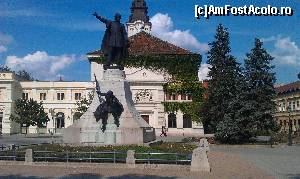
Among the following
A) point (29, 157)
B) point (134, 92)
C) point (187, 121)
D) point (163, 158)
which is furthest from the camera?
point (134, 92)

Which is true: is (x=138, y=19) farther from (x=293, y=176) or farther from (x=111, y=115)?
(x=293, y=176)

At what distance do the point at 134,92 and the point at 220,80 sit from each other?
18590mm

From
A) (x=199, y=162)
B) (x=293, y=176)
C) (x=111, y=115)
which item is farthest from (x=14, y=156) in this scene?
(x=293, y=176)

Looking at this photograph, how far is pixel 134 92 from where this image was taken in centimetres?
5853

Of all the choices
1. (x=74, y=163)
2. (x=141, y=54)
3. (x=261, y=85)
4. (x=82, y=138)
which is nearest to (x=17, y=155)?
(x=74, y=163)

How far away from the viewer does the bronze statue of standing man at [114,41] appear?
84.6 feet

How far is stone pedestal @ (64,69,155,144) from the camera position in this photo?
23.3 m

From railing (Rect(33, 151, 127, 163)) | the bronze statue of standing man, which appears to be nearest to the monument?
the bronze statue of standing man

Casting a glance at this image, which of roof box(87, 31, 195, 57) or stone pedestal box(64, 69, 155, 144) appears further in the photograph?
roof box(87, 31, 195, 57)

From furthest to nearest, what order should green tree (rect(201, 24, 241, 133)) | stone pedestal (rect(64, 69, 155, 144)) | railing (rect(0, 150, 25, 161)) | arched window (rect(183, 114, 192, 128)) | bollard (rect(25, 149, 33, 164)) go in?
arched window (rect(183, 114, 192, 128))
green tree (rect(201, 24, 241, 133))
stone pedestal (rect(64, 69, 155, 144))
railing (rect(0, 150, 25, 161))
bollard (rect(25, 149, 33, 164))

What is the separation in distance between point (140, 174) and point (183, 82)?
1699 inches

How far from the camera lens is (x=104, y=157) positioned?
1789 cm

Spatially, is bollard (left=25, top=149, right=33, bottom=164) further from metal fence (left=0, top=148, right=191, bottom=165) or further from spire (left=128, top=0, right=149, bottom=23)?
spire (left=128, top=0, right=149, bottom=23)

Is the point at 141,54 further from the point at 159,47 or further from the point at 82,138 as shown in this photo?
the point at 82,138
